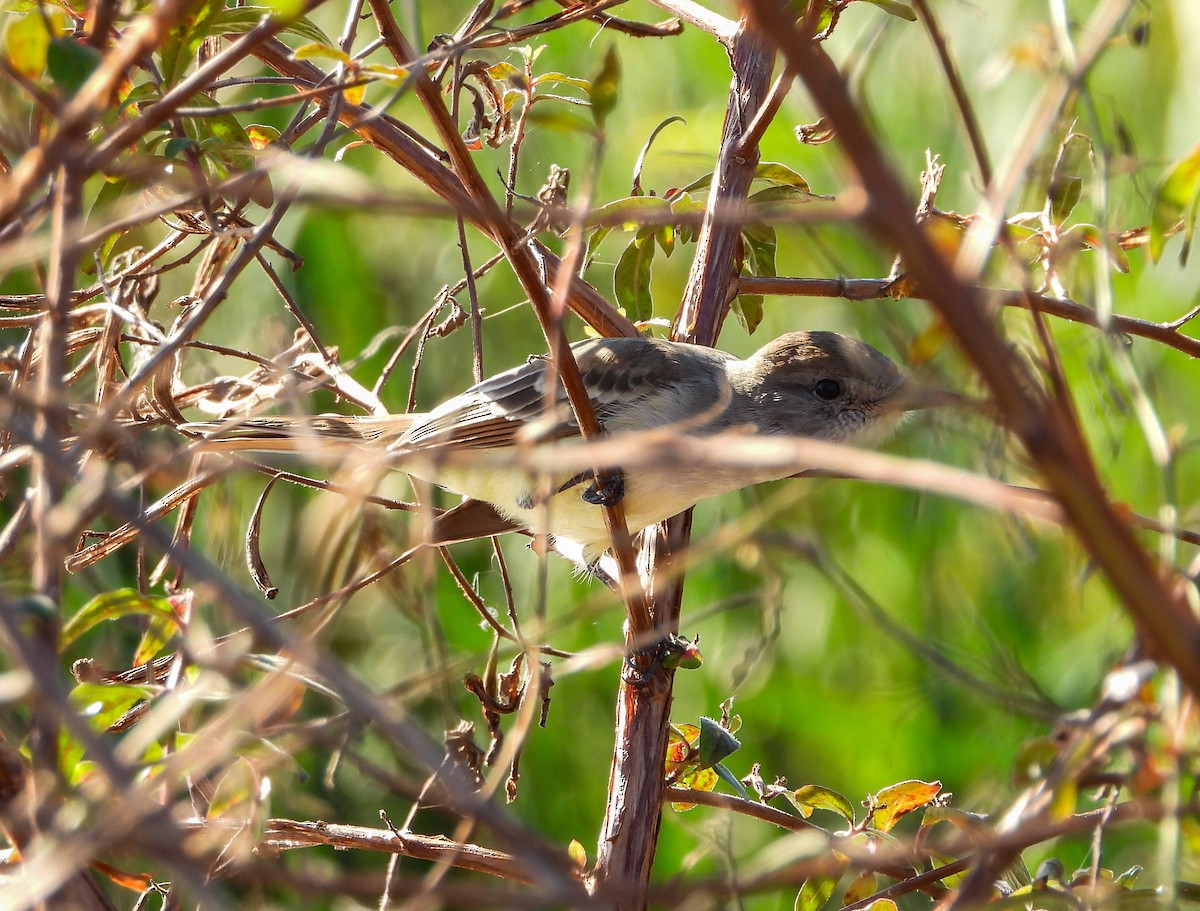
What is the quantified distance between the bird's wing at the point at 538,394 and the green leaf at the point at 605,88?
1.52m

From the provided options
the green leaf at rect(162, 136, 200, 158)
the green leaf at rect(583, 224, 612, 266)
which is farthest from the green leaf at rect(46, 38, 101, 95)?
the green leaf at rect(583, 224, 612, 266)

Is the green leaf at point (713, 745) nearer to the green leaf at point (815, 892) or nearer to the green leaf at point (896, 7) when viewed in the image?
the green leaf at point (815, 892)

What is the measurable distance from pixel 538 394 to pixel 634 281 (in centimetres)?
59

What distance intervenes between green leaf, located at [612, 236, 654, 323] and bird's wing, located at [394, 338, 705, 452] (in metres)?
0.29

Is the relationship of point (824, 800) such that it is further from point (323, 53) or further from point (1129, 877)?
point (323, 53)

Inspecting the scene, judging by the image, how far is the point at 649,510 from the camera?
2.25 m

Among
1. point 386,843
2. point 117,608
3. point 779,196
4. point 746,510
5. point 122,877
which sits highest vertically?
point 779,196

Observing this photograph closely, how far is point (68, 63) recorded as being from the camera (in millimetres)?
1056

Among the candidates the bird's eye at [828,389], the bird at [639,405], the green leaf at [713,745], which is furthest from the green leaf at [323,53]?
the bird's eye at [828,389]

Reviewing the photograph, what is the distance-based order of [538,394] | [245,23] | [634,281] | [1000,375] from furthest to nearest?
[538,394], [634,281], [245,23], [1000,375]

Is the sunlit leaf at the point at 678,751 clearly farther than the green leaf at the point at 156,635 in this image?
Yes

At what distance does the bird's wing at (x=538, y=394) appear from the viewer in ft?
8.64

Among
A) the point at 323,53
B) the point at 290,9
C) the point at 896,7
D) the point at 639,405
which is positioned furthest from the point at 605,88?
the point at 639,405

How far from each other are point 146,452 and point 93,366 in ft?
3.69
